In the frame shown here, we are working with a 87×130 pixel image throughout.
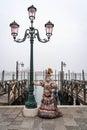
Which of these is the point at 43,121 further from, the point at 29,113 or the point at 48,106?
the point at 29,113

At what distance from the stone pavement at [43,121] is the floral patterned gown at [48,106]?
0.54 ft

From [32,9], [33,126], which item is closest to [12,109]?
[33,126]

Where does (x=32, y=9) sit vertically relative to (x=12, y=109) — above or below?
above

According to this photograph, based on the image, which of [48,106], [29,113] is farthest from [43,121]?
[29,113]

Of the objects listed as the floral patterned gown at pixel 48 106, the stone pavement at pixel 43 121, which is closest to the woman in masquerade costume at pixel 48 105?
the floral patterned gown at pixel 48 106

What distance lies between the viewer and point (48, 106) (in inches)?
238

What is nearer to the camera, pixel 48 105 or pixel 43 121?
pixel 43 121

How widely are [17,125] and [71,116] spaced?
1.77m

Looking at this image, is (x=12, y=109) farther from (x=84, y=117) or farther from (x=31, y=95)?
(x=84, y=117)

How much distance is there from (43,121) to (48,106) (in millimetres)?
560

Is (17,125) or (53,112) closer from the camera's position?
(17,125)

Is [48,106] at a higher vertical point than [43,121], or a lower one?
higher

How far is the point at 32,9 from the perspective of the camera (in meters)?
6.30

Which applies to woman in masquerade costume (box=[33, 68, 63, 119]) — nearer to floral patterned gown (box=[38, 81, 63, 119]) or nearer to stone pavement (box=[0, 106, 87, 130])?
floral patterned gown (box=[38, 81, 63, 119])
